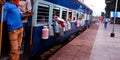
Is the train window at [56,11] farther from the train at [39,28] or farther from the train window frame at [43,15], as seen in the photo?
the train window frame at [43,15]

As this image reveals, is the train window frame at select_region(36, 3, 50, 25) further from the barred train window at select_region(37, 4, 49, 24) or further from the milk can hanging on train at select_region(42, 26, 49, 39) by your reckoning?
the milk can hanging on train at select_region(42, 26, 49, 39)

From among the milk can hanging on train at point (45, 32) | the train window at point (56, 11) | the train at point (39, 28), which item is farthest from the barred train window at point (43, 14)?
the train window at point (56, 11)

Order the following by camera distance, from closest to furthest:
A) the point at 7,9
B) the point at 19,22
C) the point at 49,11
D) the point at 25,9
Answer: the point at 7,9, the point at 19,22, the point at 25,9, the point at 49,11

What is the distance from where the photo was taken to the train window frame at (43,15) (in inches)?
314

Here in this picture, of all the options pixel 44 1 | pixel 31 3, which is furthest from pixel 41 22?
pixel 31 3

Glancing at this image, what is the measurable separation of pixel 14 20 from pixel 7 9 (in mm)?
316

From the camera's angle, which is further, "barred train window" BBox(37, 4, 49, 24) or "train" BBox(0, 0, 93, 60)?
"barred train window" BBox(37, 4, 49, 24)

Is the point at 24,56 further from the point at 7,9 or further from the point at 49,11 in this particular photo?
the point at 49,11

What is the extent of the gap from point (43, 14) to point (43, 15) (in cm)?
3

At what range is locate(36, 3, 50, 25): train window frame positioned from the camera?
7984 mm

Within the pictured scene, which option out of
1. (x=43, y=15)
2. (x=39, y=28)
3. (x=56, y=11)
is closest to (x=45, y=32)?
(x=39, y=28)

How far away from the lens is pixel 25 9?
6832 mm

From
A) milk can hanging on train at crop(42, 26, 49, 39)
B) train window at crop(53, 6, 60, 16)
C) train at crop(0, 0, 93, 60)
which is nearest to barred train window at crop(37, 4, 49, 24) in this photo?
train at crop(0, 0, 93, 60)

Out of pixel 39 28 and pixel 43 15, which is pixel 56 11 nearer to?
pixel 43 15
